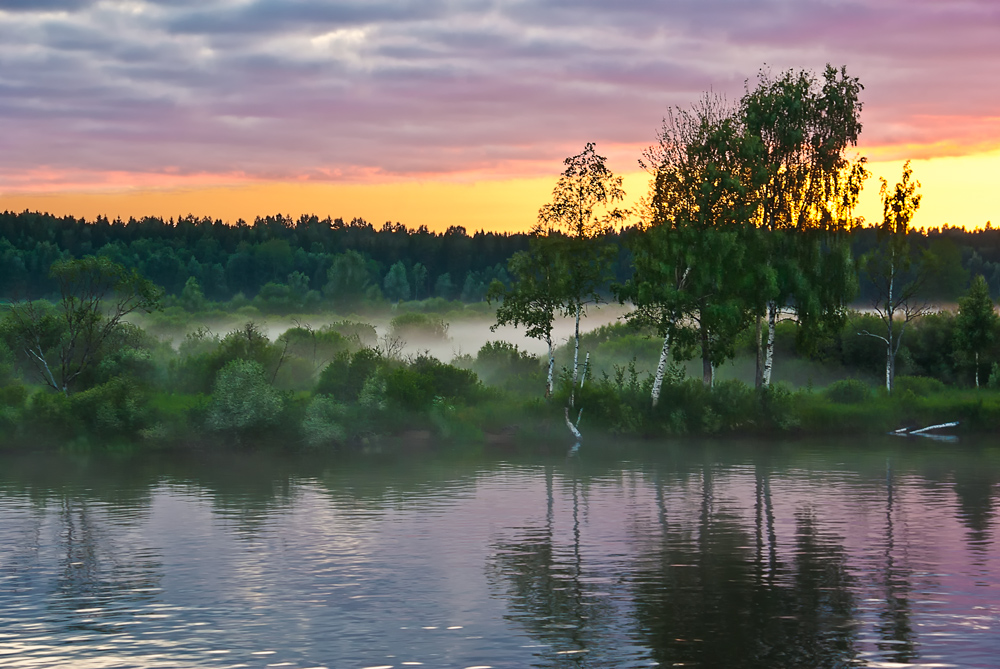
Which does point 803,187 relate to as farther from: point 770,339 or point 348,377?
point 348,377

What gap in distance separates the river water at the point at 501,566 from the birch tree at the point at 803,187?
17.9 metres

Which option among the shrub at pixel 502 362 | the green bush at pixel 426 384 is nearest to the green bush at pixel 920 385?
the shrub at pixel 502 362

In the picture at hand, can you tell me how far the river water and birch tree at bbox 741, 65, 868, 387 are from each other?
17.9m

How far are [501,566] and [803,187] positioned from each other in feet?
166

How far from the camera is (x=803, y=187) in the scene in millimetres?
76375

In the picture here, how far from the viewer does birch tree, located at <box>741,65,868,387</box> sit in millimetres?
74062

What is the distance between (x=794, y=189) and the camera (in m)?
75.9

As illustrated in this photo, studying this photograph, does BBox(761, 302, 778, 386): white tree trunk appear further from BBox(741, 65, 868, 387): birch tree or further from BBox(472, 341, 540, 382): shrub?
BBox(472, 341, 540, 382): shrub

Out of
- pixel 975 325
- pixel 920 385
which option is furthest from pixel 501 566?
pixel 975 325

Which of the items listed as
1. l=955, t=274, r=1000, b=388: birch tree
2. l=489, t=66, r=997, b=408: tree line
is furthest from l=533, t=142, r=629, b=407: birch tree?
l=955, t=274, r=1000, b=388: birch tree

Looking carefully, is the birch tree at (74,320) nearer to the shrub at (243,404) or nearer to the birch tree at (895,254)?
the shrub at (243,404)

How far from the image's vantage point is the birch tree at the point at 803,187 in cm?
7406

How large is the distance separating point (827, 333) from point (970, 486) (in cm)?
2777

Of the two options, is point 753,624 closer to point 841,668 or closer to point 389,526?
point 841,668
